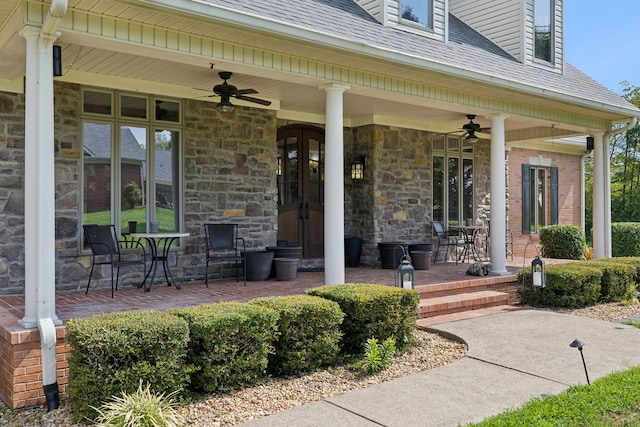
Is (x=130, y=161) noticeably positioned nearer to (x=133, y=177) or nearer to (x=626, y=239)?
(x=133, y=177)

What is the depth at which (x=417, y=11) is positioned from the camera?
762cm

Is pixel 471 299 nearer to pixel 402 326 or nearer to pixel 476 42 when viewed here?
pixel 402 326

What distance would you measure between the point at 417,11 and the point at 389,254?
3.73 metres

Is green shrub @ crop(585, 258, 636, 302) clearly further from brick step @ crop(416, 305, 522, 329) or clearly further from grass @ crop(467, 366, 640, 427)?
grass @ crop(467, 366, 640, 427)

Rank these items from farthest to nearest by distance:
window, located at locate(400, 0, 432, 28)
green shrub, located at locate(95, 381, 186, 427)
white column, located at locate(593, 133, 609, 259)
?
1. white column, located at locate(593, 133, 609, 259)
2. window, located at locate(400, 0, 432, 28)
3. green shrub, located at locate(95, 381, 186, 427)

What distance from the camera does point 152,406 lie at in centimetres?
315

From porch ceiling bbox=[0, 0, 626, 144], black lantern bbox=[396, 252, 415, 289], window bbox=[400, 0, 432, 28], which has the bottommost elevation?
black lantern bbox=[396, 252, 415, 289]

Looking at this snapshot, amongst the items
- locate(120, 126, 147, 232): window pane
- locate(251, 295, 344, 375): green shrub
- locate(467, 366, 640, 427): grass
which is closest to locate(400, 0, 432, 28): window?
locate(120, 126, 147, 232): window pane

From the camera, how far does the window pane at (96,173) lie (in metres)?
6.33

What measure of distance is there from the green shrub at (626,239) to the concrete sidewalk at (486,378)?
7237mm

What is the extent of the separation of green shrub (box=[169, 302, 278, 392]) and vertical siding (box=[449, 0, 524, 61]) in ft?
23.7

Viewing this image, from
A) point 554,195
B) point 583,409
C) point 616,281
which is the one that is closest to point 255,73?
point 583,409

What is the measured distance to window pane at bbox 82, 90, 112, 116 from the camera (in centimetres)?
630

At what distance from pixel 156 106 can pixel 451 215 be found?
6.02m
